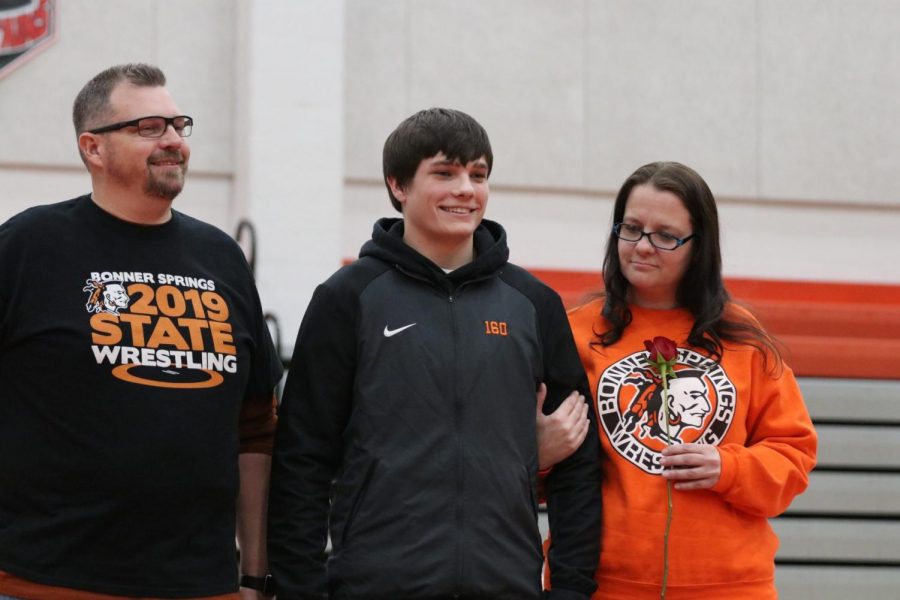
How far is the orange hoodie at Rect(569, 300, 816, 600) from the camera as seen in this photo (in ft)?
9.17

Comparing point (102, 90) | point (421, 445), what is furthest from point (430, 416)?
point (102, 90)

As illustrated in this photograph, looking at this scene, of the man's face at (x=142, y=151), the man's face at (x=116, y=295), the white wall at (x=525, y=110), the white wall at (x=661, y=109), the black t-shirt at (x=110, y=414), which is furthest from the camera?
the white wall at (x=661, y=109)

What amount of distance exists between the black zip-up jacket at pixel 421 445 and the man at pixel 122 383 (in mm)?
186

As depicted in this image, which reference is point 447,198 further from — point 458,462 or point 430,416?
point 458,462

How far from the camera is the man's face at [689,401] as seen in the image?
2879mm

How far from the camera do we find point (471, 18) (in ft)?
23.7

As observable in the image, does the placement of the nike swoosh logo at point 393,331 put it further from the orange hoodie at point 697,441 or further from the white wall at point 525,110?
the white wall at point 525,110

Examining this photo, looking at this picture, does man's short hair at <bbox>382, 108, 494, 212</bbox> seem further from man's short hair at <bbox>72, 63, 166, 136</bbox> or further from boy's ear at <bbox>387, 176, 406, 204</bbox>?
man's short hair at <bbox>72, 63, 166, 136</bbox>

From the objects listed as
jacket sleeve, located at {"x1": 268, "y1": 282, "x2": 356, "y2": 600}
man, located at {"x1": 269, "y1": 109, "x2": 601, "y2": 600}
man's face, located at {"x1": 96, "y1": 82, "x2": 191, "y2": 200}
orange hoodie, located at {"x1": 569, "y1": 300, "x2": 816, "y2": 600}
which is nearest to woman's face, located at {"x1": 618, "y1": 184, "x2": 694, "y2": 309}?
orange hoodie, located at {"x1": 569, "y1": 300, "x2": 816, "y2": 600}

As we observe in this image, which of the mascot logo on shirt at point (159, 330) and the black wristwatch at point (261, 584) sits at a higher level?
the mascot logo on shirt at point (159, 330)

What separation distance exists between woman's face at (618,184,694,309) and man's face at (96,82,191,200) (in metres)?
1.16

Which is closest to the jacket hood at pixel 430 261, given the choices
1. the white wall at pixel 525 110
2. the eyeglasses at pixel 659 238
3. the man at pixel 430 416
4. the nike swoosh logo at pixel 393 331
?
the man at pixel 430 416

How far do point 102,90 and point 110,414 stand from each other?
812 mm

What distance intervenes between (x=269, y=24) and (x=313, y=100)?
0.50 meters
